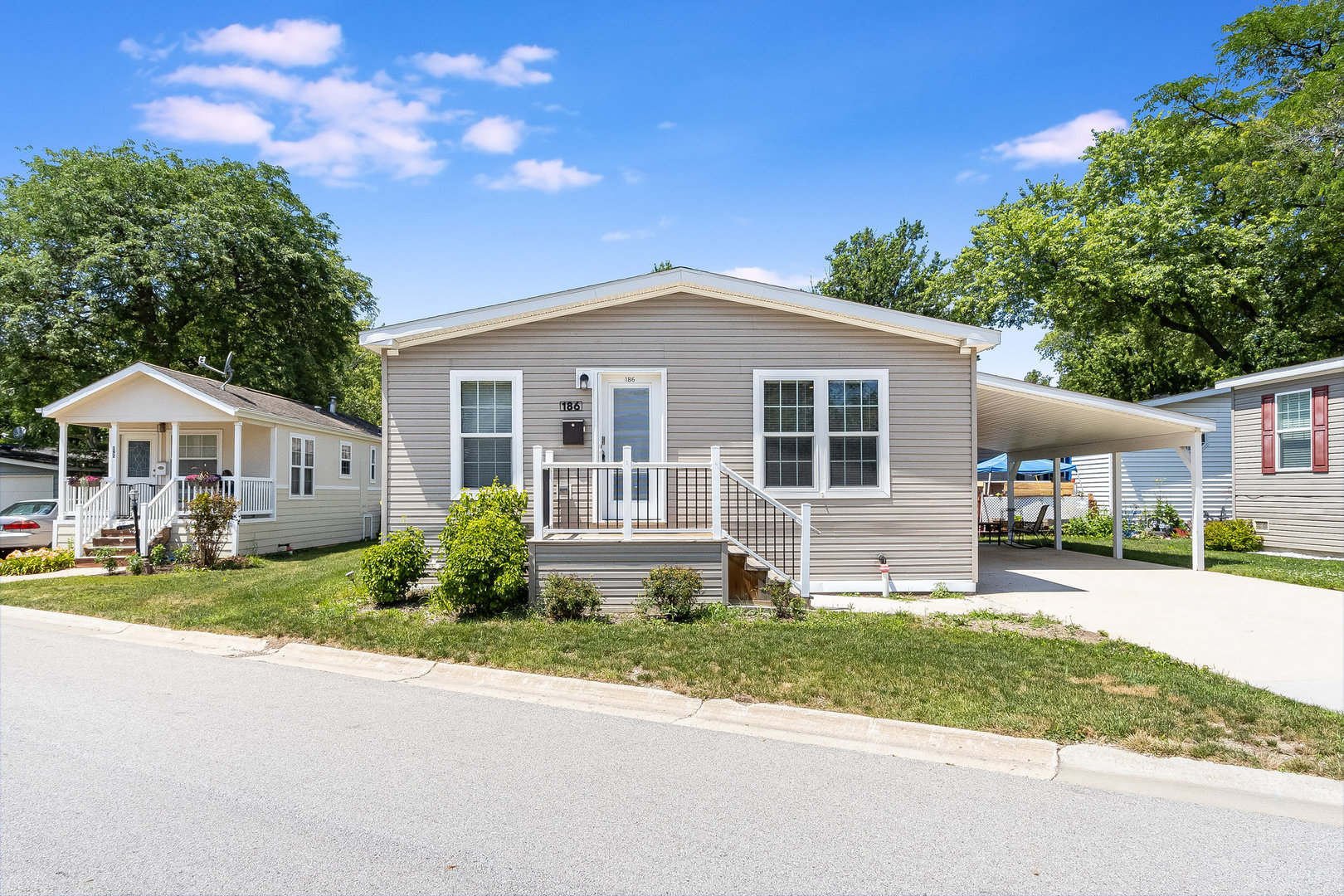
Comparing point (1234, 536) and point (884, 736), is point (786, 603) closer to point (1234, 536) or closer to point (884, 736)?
point (884, 736)

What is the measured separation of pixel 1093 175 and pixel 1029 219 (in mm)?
2930

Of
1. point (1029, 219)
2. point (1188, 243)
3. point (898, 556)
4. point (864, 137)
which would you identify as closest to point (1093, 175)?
point (1029, 219)

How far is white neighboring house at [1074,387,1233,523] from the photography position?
1777 centimetres

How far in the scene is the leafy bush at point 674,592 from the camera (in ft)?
24.6

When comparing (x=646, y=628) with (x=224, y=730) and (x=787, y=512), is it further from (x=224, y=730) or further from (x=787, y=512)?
(x=224, y=730)

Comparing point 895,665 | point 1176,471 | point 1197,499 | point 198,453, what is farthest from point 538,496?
point 1176,471

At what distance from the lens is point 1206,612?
27.6ft

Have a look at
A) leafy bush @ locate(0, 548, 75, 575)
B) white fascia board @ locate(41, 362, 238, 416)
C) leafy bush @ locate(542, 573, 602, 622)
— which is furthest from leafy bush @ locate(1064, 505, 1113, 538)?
leafy bush @ locate(0, 548, 75, 575)

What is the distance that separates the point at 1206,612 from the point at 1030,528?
9903 mm

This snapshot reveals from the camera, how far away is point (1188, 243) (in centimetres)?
2092

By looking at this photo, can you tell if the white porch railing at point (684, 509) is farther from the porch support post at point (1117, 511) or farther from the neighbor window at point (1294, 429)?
the neighbor window at point (1294, 429)

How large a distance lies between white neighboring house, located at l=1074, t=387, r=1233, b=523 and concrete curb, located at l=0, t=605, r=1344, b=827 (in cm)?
1535

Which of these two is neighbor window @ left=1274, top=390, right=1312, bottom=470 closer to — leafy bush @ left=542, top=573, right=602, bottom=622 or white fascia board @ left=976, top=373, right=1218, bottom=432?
white fascia board @ left=976, top=373, right=1218, bottom=432

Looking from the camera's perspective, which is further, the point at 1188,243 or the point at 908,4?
the point at 1188,243
